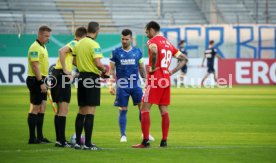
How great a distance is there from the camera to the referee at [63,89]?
14771 millimetres

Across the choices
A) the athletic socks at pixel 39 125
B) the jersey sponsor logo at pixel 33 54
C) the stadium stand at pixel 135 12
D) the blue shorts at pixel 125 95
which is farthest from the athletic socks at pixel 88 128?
the stadium stand at pixel 135 12

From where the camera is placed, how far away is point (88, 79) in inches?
562

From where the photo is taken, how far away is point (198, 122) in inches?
802

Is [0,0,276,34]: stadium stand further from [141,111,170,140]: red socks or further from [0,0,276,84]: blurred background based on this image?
[141,111,170,140]: red socks

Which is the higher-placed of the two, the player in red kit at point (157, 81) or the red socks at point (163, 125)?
the player in red kit at point (157, 81)

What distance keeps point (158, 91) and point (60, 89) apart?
1925 millimetres

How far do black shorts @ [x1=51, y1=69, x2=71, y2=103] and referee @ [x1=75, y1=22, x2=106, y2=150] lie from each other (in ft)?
2.55

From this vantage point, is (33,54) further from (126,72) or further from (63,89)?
(126,72)

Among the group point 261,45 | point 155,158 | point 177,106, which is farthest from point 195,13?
point 155,158

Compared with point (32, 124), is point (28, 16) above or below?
above

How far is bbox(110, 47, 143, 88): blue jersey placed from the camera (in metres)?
16.7

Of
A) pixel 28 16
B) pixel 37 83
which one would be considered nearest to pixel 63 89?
pixel 37 83

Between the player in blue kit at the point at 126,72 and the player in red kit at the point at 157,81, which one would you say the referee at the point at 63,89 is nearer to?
the player in red kit at the point at 157,81

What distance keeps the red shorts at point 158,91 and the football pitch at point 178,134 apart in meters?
0.89
